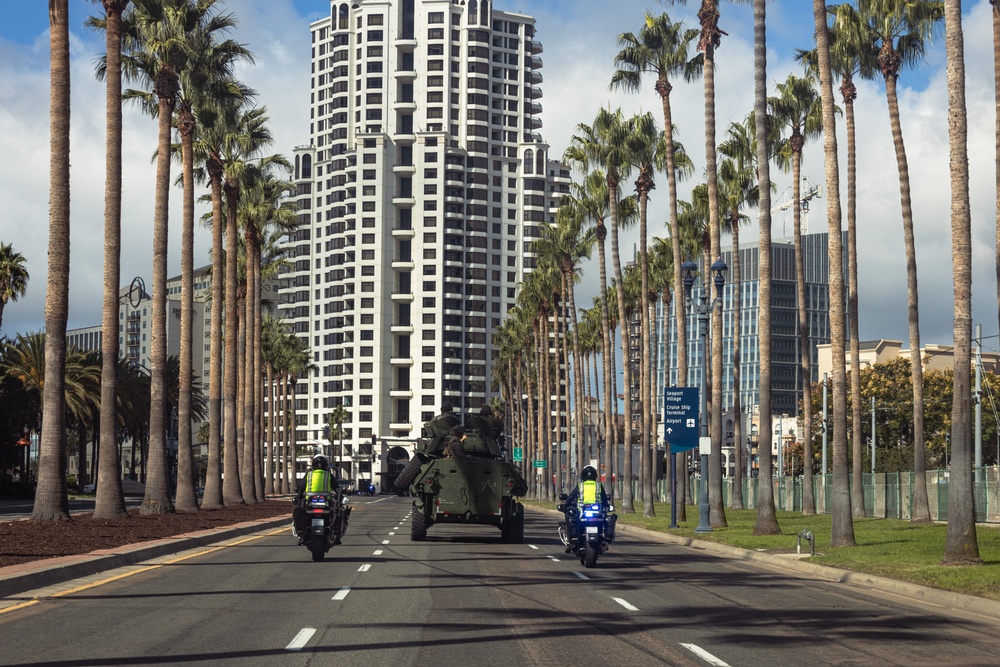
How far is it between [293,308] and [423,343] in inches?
1047

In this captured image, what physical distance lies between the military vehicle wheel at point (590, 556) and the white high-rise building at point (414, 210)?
156 meters

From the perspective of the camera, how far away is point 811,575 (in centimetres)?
2295

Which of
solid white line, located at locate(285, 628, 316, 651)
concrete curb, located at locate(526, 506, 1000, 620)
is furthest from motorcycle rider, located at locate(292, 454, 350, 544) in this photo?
solid white line, located at locate(285, 628, 316, 651)

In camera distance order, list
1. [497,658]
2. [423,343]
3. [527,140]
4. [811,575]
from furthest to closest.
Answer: [527,140]
[423,343]
[811,575]
[497,658]

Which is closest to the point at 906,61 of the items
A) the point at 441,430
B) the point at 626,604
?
the point at 441,430

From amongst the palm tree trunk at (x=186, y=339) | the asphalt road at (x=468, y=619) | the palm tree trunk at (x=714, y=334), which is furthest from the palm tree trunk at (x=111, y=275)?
the palm tree trunk at (x=714, y=334)

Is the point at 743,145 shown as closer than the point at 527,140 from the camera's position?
Yes

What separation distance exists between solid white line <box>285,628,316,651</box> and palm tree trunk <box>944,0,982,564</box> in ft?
42.5

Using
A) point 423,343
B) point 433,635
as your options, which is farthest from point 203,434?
point 433,635

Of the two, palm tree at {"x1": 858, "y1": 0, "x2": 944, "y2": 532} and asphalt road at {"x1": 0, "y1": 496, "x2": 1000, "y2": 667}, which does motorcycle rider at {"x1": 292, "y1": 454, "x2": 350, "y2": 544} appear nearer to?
asphalt road at {"x1": 0, "y1": 496, "x2": 1000, "y2": 667}

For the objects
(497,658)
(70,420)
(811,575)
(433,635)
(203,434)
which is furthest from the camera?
(203,434)

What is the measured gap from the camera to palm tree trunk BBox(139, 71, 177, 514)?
3984 cm

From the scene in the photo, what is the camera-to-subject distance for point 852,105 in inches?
1773

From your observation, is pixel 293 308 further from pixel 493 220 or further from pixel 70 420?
pixel 70 420
